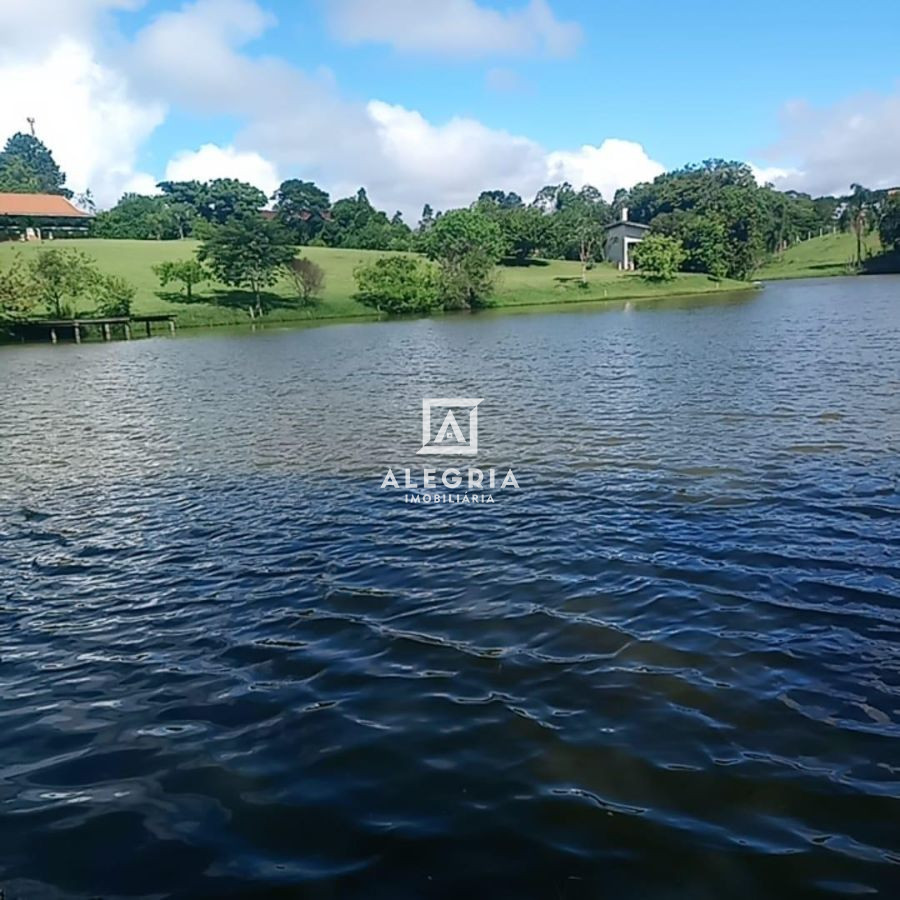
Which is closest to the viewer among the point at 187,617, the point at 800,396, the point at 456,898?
the point at 456,898

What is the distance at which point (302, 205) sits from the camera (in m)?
192

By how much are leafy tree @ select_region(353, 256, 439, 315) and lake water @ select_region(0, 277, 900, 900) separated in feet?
268

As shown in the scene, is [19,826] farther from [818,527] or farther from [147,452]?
[147,452]

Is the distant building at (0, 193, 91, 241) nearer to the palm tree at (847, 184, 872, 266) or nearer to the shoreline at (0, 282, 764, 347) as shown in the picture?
the shoreline at (0, 282, 764, 347)

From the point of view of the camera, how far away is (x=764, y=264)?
168 m

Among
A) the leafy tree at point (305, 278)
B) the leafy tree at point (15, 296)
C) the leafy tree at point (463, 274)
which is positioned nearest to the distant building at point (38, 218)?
the leafy tree at point (305, 278)

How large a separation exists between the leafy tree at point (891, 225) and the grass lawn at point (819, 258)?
583 centimetres

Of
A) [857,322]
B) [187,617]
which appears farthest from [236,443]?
[857,322]

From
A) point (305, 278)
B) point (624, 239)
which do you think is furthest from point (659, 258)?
point (305, 278)

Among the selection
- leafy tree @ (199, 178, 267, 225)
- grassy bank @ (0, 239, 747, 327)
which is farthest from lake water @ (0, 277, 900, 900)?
leafy tree @ (199, 178, 267, 225)

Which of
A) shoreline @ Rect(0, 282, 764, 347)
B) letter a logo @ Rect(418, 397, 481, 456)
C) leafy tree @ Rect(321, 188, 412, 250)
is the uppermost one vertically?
leafy tree @ Rect(321, 188, 412, 250)

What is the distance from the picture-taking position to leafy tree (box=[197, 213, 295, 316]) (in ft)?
330

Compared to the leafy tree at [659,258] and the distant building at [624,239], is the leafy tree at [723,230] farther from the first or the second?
the leafy tree at [659,258]

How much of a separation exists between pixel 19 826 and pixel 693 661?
257 inches
